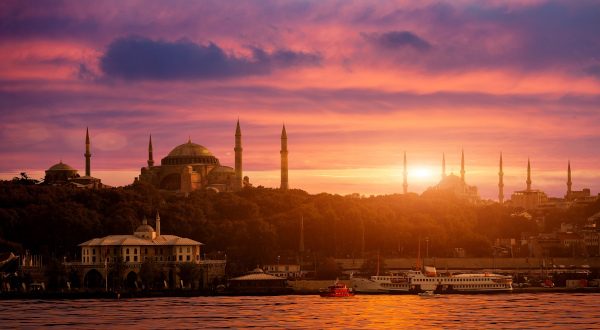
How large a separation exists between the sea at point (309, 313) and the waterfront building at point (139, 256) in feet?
48.8

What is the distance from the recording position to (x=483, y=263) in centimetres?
15138

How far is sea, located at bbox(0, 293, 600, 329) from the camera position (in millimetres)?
85562

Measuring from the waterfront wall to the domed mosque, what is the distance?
45715mm

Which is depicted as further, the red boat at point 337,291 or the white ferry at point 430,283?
the white ferry at point 430,283

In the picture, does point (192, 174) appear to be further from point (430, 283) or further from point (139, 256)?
point (430, 283)

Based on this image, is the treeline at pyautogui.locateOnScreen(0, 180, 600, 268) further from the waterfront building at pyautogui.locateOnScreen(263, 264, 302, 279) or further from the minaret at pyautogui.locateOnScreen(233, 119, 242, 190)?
the minaret at pyautogui.locateOnScreen(233, 119, 242, 190)

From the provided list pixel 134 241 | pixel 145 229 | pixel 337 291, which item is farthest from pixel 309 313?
pixel 145 229

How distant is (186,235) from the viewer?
14350 cm

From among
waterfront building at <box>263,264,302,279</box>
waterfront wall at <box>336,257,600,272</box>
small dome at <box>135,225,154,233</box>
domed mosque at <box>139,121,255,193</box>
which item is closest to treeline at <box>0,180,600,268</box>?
waterfront building at <box>263,264,302,279</box>

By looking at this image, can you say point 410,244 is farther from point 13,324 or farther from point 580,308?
point 13,324

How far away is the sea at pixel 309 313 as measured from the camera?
281ft

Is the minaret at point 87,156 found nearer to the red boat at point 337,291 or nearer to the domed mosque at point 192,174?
the domed mosque at point 192,174

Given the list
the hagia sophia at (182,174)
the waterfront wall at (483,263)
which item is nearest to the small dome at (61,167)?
the hagia sophia at (182,174)

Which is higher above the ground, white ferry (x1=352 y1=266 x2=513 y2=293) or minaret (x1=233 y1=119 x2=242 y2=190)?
minaret (x1=233 y1=119 x2=242 y2=190)
